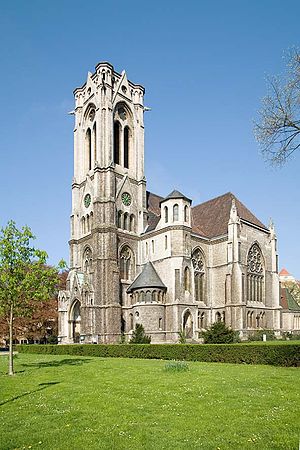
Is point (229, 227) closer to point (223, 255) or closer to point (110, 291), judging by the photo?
point (223, 255)

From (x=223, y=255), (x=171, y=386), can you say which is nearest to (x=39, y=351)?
(x=223, y=255)

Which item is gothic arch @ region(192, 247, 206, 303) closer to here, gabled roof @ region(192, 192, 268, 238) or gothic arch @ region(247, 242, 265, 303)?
gabled roof @ region(192, 192, 268, 238)

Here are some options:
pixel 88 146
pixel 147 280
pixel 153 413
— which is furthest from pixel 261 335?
pixel 153 413

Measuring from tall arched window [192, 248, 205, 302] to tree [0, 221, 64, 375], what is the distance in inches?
1240

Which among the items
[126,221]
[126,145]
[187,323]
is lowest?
[187,323]

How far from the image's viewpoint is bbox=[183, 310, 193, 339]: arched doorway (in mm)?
48975

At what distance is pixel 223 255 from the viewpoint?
5422 centimetres

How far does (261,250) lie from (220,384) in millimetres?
42511

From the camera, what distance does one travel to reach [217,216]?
58188mm

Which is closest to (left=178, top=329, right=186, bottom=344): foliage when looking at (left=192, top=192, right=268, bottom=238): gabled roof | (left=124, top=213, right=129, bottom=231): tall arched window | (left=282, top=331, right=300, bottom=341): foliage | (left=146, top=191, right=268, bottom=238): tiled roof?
(left=146, top=191, right=268, bottom=238): tiled roof

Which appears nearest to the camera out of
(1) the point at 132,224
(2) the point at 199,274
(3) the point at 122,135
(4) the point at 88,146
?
(2) the point at 199,274

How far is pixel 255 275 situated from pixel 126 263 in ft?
53.3

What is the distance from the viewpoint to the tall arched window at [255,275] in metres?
54.9

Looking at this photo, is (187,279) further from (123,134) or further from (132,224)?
(123,134)
